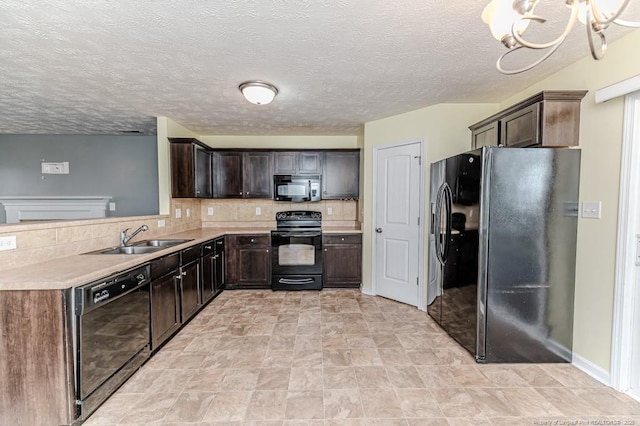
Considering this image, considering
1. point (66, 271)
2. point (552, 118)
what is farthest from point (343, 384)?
point (552, 118)

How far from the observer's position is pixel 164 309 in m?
2.51

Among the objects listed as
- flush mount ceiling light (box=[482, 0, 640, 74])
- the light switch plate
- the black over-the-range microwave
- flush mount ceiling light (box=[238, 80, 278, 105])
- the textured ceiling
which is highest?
the textured ceiling

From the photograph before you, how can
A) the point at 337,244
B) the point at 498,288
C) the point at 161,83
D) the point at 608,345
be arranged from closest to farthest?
the point at 608,345 → the point at 498,288 → the point at 161,83 → the point at 337,244

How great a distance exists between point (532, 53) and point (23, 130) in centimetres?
649

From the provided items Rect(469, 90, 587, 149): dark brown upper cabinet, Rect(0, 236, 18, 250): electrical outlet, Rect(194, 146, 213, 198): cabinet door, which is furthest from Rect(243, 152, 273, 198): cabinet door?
Rect(469, 90, 587, 149): dark brown upper cabinet

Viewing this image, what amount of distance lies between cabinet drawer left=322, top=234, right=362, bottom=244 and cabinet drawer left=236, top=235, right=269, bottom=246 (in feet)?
2.78

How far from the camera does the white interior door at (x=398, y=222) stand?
11.3ft

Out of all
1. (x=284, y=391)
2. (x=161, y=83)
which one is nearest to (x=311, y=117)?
(x=161, y=83)

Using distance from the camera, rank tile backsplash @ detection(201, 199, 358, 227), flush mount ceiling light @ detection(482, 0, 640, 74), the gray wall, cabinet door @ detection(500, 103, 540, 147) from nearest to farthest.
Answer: flush mount ceiling light @ detection(482, 0, 640, 74)
cabinet door @ detection(500, 103, 540, 147)
the gray wall
tile backsplash @ detection(201, 199, 358, 227)

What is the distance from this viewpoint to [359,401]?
184cm

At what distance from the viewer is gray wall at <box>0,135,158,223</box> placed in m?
4.47

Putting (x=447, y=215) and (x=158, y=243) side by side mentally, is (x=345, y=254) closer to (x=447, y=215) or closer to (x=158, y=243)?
(x=447, y=215)

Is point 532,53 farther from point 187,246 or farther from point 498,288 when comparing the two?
point 187,246

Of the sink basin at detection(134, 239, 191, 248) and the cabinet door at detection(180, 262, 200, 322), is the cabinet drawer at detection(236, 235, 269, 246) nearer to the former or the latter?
the cabinet door at detection(180, 262, 200, 322)
